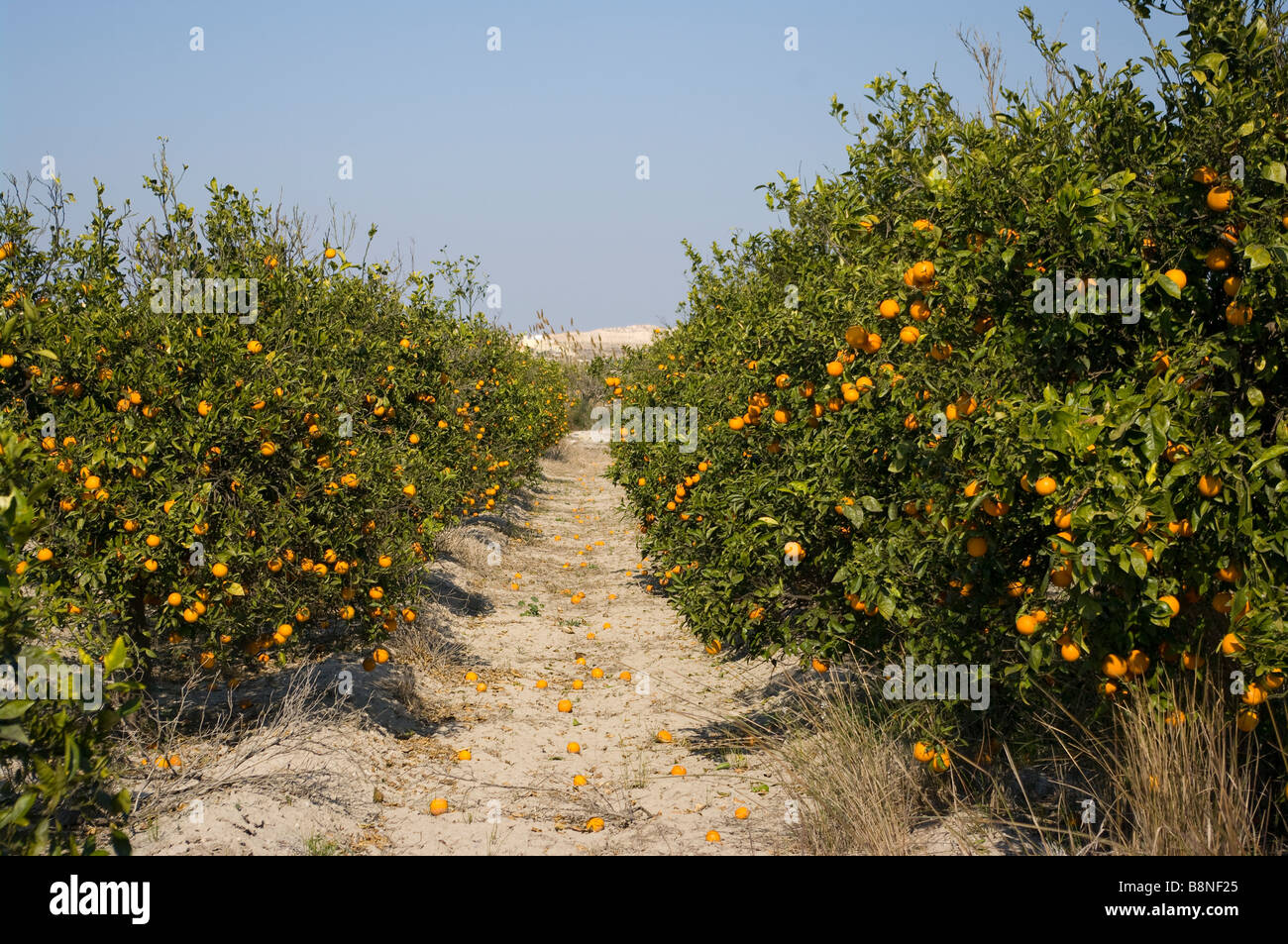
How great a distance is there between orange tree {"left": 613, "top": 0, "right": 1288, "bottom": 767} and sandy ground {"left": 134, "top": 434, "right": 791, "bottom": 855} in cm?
124

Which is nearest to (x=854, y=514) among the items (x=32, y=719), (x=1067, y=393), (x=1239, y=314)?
(x=1067, y=393)

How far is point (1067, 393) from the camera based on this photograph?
2.83 m

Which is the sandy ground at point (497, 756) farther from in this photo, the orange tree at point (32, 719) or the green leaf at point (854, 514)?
the orange tree at point (32, 719)

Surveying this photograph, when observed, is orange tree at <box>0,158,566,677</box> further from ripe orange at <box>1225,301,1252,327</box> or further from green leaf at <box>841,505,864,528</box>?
ripe orange at <box>1225,301,1252,327</box>

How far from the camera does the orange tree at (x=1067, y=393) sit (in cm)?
260

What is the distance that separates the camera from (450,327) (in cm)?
1020

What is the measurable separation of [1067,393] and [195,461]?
4122 mm

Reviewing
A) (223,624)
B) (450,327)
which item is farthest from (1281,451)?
(450,327)

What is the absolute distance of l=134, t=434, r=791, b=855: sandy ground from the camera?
429 cm

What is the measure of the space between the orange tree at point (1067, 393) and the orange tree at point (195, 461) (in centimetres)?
245

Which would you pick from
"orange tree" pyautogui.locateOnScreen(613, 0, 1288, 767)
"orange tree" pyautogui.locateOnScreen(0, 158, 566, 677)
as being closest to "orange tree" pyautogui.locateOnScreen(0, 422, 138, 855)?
"orange tree" pyautogui.locateOnScreen(0, 158, 566, 677)

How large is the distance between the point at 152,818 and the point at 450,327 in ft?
22.9

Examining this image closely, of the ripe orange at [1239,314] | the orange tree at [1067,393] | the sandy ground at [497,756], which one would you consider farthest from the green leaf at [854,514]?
the ripe orange at [1239,314]
